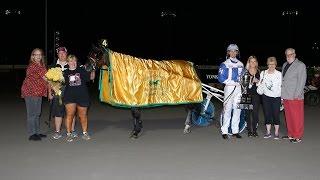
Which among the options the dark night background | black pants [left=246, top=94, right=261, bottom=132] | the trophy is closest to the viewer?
the trophy

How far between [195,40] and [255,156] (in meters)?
64.0

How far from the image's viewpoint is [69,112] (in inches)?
367

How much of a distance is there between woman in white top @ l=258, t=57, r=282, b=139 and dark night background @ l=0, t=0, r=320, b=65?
5068 centimetres

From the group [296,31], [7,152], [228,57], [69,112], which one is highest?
[296,31]

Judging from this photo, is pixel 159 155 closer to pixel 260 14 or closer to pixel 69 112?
pixel 69 112

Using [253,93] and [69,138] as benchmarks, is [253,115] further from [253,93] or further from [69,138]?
[69,138]

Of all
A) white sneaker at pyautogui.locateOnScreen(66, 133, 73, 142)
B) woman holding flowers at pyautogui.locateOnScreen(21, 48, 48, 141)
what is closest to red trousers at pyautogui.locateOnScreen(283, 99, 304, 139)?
white sneaker at pyautogui.locateOnScreen(66, 133, 73, 142)

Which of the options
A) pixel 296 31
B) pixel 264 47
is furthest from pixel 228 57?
pixel 296 31

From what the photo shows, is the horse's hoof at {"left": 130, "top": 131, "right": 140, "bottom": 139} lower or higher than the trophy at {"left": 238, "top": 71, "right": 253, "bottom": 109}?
lower

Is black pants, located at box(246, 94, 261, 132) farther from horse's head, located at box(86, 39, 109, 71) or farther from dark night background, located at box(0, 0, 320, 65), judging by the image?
dark night background, located at box(0, 0, 320, 65)

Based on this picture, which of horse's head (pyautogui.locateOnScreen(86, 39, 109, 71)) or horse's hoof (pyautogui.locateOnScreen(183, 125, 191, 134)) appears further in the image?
horse's hoof (pyautogui.locateOnScreen(183, 125, 191, 134))

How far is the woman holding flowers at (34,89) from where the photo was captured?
9.33 meters

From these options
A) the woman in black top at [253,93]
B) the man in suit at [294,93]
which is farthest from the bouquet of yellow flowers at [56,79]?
the man in suit at [294,93]

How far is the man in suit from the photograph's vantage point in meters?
9.14
